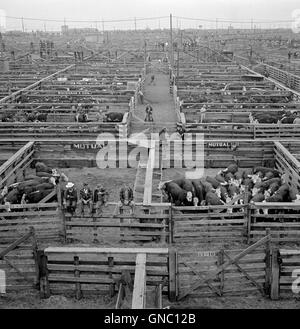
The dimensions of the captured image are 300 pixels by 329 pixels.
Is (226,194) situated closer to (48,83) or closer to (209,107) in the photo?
(209,107)

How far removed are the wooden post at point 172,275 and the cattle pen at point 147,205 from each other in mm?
19

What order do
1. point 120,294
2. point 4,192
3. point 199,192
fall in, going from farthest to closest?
point 199,192, point 4,192, point 120,294

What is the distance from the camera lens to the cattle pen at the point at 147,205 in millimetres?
7910

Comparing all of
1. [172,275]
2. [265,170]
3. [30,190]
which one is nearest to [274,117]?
[265,170]

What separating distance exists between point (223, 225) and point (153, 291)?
2.72 m

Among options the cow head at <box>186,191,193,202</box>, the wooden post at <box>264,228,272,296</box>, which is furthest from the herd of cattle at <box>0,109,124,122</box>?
the wooden post at <box>264,228,272,296</box>

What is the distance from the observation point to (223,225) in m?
10.1

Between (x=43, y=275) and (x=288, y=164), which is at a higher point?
(x=288, y=164)

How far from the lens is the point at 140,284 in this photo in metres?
6.98

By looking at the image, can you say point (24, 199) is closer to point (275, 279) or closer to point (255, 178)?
point (255, 178)

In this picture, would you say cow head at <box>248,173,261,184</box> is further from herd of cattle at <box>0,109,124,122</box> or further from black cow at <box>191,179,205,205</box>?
herd of cattle at <box>0,109,124,122</box>

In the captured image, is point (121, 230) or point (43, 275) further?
point (121, 230)

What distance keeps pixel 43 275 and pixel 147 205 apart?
3.06m

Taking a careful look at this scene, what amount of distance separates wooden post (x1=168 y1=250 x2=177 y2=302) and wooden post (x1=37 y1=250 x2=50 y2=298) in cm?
225
